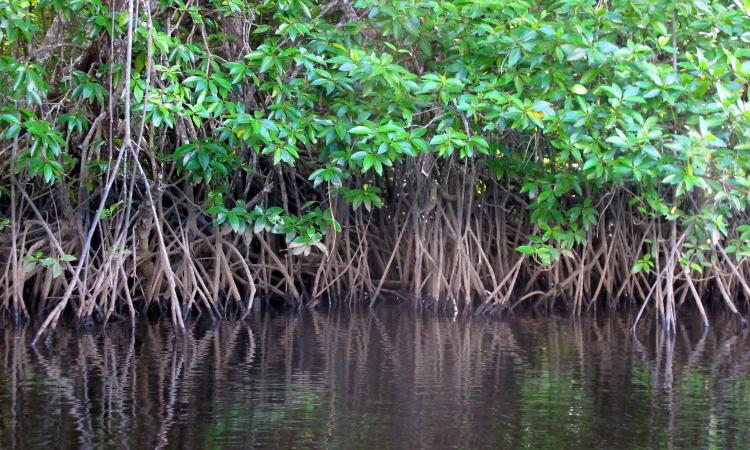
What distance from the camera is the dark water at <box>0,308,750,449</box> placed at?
4754 millimetres

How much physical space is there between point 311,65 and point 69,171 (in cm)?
226

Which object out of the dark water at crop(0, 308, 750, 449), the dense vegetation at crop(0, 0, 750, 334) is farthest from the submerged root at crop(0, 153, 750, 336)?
the dark water at crop(0, 308, 750, 449)

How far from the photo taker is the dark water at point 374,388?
4754mm

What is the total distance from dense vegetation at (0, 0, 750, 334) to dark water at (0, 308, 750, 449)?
0.71 meters

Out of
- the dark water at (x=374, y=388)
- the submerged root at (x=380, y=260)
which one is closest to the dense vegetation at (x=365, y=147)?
the submerged root at (x=380, y=260)

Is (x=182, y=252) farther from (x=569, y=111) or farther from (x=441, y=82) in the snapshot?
(x=569, y=111)

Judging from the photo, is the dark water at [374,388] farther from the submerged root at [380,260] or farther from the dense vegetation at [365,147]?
the dense vegetation at [365,147]

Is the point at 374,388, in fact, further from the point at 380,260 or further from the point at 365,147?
the point at 380,260

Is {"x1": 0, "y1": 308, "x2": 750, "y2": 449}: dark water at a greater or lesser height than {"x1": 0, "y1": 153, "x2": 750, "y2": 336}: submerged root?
lesser

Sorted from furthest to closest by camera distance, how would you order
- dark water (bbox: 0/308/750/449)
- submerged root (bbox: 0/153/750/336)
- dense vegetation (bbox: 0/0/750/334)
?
submerged root (bbox: 0/153/750/336)
dense vegetation (bbox: 0/0/750/334)
dark water (bbox: 0/308/750/449)

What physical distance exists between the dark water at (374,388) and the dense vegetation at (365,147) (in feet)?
2.35

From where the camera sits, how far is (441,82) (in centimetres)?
721

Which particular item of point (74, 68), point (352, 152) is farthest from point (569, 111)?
point (74, 68)

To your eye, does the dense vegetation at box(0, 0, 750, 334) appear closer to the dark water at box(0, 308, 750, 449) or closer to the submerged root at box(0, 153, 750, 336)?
the submerged root at box(0, 153, 750, 336)
